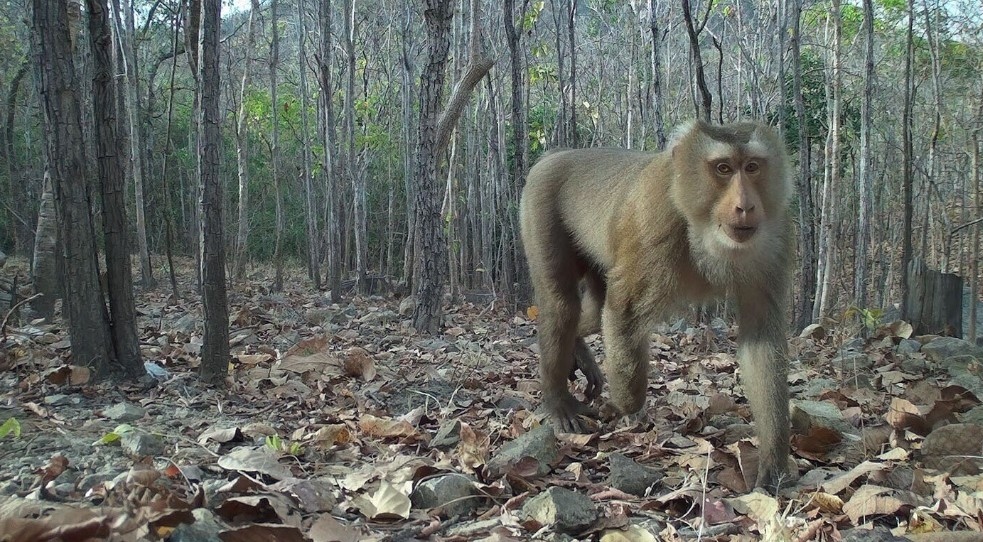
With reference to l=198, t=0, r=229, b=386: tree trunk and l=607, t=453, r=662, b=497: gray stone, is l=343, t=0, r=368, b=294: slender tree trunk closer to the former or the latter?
l=198, t=0, r=229, b=386: tree trunk

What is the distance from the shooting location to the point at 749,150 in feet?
12.1

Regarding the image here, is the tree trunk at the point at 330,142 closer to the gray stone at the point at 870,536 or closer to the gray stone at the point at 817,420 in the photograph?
the gray stone at the point at 817,420

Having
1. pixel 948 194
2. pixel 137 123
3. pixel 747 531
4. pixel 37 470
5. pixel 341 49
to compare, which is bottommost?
pixel 747 531

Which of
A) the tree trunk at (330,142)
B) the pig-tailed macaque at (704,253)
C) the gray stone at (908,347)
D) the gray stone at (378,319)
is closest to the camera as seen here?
the pig-tailed macaque at (704,253)

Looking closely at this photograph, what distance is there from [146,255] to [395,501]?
37.0ft

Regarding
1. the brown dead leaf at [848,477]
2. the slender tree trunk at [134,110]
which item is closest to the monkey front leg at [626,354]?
the brown dead leaf at [848,477]

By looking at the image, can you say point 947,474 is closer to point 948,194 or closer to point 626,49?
point 948,194

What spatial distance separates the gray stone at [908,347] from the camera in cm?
649

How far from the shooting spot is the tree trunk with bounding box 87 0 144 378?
15.6 ft

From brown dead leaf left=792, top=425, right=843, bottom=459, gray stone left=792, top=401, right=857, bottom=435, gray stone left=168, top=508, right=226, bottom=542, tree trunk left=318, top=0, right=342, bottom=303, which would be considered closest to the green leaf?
gray stone left=168, top=508, right=226, bottom=542

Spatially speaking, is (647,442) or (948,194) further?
(948,194)

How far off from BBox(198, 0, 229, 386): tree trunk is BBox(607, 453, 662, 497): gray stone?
2.84 metres

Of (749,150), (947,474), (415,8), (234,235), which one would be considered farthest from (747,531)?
(234,235)

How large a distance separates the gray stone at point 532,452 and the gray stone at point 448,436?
0.29 m
